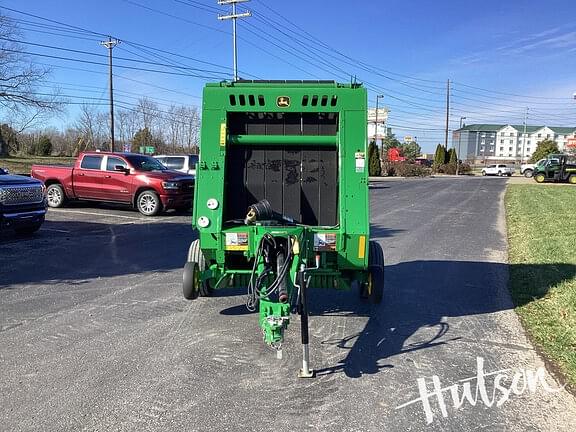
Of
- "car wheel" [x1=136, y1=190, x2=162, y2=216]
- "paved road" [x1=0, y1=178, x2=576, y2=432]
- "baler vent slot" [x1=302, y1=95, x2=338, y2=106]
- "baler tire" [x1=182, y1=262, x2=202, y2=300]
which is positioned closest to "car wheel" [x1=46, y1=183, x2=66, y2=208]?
"car wheel" [x1=136, y1=190, x2=162, y2=216]

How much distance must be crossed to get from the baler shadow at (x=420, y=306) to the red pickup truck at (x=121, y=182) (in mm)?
8745

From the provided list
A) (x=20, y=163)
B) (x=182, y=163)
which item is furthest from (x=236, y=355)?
(x=20, y=163)

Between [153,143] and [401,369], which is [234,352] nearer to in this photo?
[401,369]

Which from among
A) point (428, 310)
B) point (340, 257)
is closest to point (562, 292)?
point (428, 310)

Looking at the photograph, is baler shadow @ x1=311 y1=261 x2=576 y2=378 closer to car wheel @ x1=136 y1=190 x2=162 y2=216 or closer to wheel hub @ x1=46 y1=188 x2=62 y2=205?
car wheel @ x1=136 y1=190 x2=162 y2=216

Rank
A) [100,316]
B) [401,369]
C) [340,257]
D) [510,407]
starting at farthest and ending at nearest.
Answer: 1. [100,316]
2. [340,257]
3. [401,369]
4. [510,407]

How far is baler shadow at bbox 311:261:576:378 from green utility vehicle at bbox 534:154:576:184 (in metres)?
36.5

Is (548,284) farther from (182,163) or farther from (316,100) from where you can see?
(182,163)

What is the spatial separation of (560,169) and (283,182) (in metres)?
40.9

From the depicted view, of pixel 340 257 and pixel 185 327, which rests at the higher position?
pixel 340 257

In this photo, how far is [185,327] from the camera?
5.22 m

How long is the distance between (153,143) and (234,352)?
6288 cm

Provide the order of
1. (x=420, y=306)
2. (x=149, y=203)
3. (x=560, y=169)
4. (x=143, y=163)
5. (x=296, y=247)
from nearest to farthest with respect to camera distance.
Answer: (x=296, y=247), (x=420, y=306), (x=149, y=203), (x=143, y=163), (x=560, y=169)

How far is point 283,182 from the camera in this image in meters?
5.63
